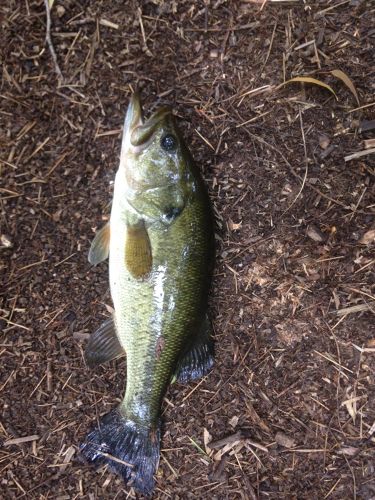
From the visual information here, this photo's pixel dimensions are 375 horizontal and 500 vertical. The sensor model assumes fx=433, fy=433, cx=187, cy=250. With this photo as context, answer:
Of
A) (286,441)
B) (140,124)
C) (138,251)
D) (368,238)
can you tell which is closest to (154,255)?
(138,251)

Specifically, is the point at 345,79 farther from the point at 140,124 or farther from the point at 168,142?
the point at 140,124

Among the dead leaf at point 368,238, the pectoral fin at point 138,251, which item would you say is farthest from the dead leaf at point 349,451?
the pectoral fin at point 138,251

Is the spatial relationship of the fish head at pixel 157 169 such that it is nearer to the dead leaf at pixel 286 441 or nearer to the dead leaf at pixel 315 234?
the dead leaf at pixel 315 234

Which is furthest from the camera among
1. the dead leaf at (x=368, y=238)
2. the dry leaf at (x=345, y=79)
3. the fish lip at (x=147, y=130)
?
the dead leaf at (x=368, y=238)

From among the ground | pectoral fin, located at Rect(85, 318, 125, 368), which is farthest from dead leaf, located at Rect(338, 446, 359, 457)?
pectoral fin, located at Rect(85, 318, 125, 368)

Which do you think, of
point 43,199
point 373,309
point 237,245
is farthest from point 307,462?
point 43,199

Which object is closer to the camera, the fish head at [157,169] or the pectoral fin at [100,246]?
the fish head at [157,169]

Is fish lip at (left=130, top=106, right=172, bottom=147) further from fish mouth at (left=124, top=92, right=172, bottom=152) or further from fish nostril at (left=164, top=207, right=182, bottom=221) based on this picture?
fish nostril at (left=164, top=207, right=182, bottom=221)

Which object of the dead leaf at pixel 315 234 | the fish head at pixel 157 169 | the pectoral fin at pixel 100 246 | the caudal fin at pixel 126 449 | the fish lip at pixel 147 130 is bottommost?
the caudal fin at pixel 126 449

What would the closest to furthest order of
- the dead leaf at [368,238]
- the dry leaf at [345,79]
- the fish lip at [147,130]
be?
the fish lip at [147,130] → the dry leaf at [345,79] → the dead leaf at [368,238]
